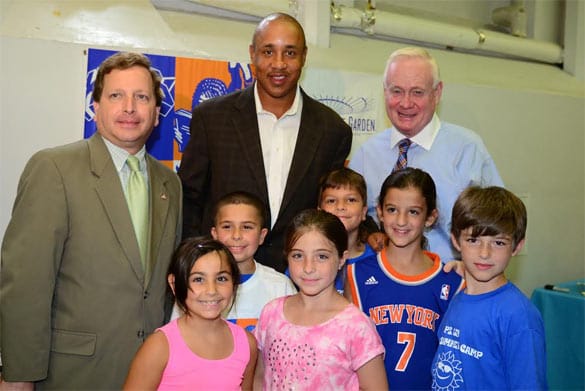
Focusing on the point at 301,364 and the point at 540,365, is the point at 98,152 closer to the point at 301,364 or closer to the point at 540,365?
the point at 301,364

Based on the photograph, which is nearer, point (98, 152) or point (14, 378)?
point (14, 378)

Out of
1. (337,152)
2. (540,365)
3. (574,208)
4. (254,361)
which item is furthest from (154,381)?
(574,208)

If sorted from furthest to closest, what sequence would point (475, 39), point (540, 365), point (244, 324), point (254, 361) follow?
point (475, 39) < point (244, 324) < point (254, 361) < point (540, 365)

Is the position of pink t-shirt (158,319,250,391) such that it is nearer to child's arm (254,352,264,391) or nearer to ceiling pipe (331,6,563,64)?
child's arm (254,352,264,391)

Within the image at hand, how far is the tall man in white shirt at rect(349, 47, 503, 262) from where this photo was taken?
2.70m

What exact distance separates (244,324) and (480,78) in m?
3.97

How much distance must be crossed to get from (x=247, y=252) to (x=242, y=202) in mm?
223

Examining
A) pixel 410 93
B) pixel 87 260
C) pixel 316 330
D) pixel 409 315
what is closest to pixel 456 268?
pixel 409 315

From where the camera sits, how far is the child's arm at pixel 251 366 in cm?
196

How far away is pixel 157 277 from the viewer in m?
2.08

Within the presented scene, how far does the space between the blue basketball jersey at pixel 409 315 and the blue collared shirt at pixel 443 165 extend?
51 cm

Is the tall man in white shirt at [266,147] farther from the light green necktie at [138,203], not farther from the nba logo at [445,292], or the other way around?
the nba logo at [445,292]

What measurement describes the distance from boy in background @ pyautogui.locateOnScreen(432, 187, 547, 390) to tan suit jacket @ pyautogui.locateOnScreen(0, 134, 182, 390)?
1.07m

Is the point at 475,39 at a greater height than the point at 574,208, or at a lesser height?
greater
